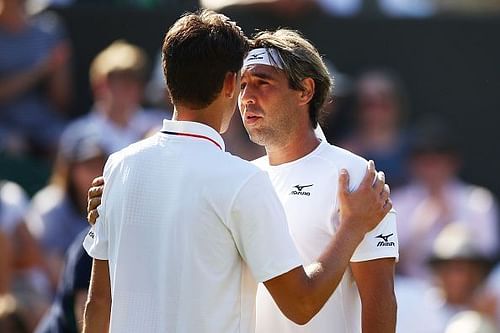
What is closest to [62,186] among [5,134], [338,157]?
[5,134]

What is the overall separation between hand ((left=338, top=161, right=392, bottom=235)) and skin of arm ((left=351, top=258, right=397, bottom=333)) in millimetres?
136

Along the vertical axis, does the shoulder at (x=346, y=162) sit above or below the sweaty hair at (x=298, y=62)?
below

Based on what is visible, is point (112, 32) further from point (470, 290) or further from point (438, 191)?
point (470, 290)

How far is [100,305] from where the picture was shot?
12.4 feet

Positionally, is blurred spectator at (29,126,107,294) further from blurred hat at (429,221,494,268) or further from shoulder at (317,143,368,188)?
shoulder at (317,143,368,188)

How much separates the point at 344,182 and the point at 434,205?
513 cm

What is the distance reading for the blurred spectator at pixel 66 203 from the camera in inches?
294

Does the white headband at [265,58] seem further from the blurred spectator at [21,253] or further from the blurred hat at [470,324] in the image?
the blurred hat at [470,324]

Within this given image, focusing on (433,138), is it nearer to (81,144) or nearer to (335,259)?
(81,144)

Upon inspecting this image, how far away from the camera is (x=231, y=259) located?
11.6ft

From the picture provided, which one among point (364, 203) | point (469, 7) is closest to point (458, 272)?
point (469, 7)

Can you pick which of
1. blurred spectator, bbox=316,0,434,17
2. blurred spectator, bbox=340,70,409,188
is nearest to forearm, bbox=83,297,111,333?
blurred spectator, bbox=340,70,409,188

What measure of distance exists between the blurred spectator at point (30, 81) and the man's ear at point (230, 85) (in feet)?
15.9

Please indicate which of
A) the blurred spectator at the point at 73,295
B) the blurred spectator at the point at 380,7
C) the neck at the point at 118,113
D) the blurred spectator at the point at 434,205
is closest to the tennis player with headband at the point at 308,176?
the blurred spectator at the point at 73,295
